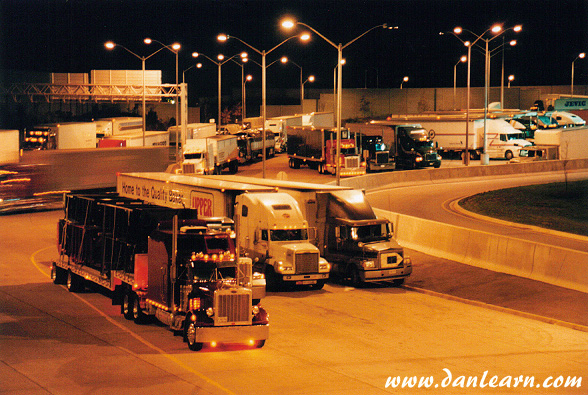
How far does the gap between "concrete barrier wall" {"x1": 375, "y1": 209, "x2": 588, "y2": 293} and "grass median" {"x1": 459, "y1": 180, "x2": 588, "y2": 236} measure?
716 centimetres

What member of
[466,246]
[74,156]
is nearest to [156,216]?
[466,246]

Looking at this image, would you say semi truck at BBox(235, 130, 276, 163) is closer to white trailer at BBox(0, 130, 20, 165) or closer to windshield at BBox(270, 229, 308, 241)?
white trailer at BBox(0, 130, 20, 165)

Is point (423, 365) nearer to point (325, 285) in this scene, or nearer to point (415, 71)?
point (325, 285)

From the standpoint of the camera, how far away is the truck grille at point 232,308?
14570 millimetres

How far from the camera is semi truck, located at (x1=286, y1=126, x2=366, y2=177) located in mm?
52000

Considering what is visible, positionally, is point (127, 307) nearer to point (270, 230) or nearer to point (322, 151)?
point (270, 230)

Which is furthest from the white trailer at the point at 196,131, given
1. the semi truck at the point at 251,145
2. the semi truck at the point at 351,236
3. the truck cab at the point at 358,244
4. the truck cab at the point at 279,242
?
the truck cab at the point at 279,242

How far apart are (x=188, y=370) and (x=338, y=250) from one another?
11.8 m

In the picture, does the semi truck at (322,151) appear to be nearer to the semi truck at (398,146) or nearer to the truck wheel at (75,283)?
the semi truck at (398,146)

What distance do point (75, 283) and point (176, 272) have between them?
768 cm

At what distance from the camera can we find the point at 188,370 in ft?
43.6

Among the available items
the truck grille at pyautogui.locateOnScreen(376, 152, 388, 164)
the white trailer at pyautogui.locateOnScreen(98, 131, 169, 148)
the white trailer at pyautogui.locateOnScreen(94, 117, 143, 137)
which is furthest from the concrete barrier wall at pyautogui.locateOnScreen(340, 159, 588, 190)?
the white trailer at pyautogui.locateOnScreen(94, 117, 143, 137)

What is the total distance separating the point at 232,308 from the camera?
48.1 feet

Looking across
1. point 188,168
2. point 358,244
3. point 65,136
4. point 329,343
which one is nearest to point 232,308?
point 329,343
